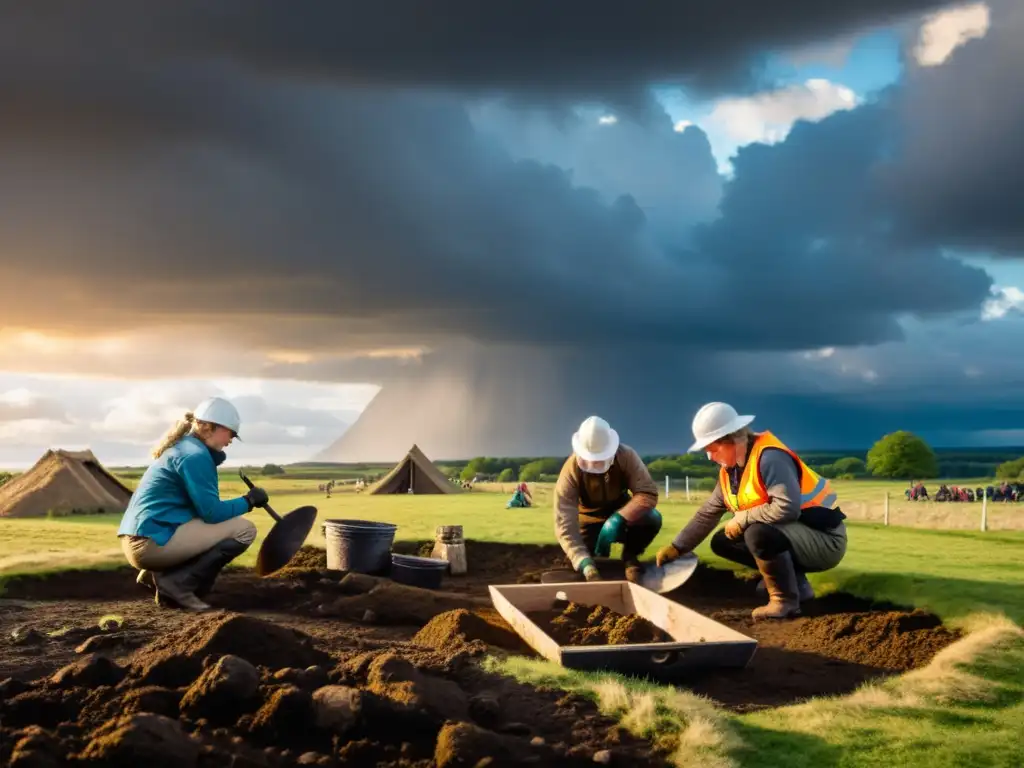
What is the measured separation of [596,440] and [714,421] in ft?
4.07

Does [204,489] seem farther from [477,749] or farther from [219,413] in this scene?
[477,749]

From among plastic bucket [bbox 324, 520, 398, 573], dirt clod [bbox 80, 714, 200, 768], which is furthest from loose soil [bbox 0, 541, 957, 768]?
plastic bucket [bbox 324, 520, 398, 573]

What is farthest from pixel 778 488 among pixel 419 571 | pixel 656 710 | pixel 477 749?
pixel 477 749

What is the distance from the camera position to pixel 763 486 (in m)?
7.82

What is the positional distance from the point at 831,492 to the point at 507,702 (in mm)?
4416

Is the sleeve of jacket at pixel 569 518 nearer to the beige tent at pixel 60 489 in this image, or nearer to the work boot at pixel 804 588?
the work boot at pixel 804 588

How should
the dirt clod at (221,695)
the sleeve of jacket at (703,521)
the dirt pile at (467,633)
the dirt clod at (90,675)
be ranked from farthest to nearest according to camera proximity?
the sleeve of jacket at (703,521), the dirt pile at (467,633), the dirt clod at (90,675), the dirt clod at (221,695)

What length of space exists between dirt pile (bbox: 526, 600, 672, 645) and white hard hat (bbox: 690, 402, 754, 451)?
1.69m

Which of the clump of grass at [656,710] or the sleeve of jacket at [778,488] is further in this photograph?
the sleeve of jacket at [778,488]

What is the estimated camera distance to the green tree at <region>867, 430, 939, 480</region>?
43.9 m

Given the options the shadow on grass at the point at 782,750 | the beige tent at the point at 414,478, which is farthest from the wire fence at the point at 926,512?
the shadow on grass at the point at 782,750

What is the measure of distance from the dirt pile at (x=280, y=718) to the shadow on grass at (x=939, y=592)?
445 cm

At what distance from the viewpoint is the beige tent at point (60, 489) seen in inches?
750

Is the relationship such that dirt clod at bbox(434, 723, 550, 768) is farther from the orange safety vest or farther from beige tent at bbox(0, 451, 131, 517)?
beige tent at bbox(0, 451, 131, 517)
